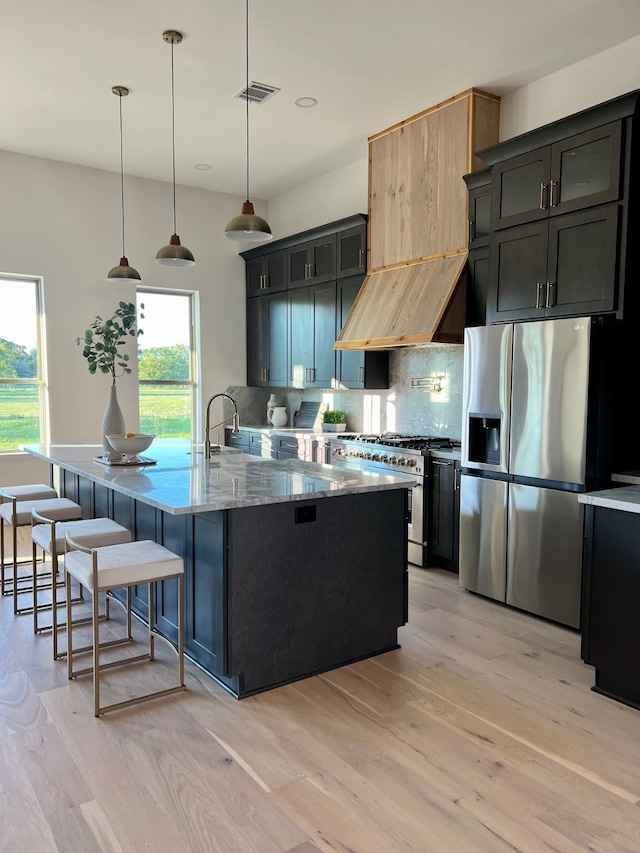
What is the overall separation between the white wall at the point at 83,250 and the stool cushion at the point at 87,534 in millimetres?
2953

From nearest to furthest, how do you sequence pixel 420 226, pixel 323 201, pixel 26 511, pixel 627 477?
pixel 627 477 < pixel 26 511 < pixel 420 226 < pixel 323 201

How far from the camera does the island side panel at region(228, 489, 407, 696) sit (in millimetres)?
2721

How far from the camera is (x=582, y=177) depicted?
3496 mm

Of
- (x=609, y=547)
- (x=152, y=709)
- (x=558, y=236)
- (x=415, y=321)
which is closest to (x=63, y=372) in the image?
(x=415, y=321)

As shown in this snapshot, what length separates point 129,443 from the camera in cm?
359

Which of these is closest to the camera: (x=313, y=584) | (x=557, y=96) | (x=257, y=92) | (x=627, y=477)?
(x=313, y=584)

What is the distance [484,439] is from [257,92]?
9.46 feet

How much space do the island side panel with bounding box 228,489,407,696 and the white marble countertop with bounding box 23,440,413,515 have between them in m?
0.10

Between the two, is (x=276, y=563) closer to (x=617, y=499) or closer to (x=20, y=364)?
(x=617, y=499)

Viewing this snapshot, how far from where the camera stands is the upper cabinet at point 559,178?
3.36 metres

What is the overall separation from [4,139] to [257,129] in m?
2.24

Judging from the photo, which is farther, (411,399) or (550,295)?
(411,399)

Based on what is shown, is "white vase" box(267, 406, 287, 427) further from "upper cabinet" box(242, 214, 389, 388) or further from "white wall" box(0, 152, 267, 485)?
"white wall" box(0, 152, 267, 485)

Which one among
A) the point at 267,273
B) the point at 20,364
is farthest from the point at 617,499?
the point at 20,364
